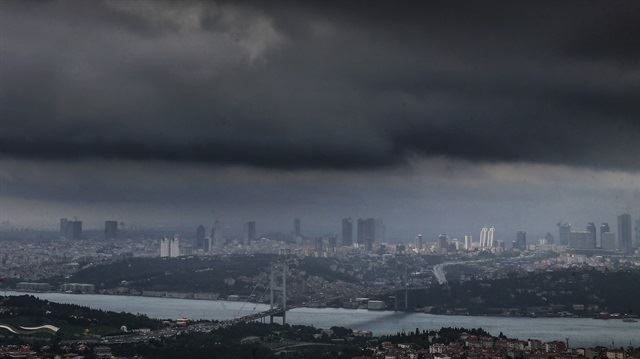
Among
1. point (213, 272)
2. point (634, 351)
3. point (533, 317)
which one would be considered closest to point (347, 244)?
point (213, 272)

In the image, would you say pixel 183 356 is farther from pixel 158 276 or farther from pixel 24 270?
pixel 24 270

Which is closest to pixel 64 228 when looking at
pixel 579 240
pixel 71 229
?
pixel 71 229

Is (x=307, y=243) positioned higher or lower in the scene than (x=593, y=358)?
higher

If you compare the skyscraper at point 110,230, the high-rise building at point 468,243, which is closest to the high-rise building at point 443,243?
the high-rise building at point 468,243

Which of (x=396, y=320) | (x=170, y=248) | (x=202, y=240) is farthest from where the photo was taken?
(x=202, y=240)

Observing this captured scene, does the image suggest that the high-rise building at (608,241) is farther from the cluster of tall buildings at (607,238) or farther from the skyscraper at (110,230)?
the skyscraper at (110,230)

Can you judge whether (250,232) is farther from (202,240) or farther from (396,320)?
(396,320)

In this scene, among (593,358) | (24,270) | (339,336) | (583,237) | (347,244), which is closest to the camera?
(593,358)

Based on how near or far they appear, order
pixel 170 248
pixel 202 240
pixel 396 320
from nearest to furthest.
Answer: pixel 396 320 → pixel 170 248 → pixel 202 240
